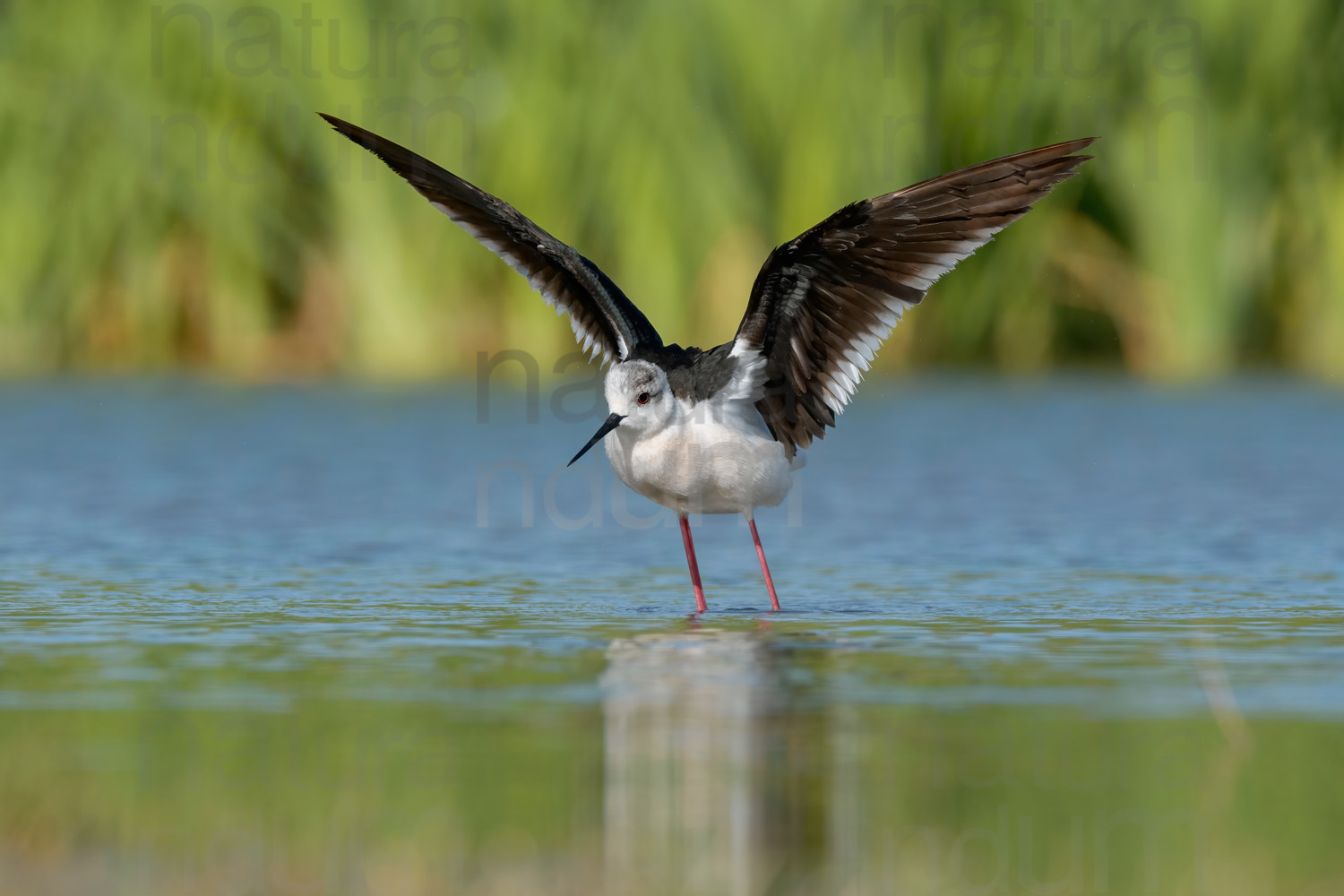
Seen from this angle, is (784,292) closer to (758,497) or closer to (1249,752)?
(758,497)

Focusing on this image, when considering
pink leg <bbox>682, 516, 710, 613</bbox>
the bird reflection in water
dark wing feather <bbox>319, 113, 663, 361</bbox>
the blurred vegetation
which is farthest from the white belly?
the blurred vegetation

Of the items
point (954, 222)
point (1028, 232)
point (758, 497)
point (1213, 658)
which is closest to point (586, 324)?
point (758, 497)

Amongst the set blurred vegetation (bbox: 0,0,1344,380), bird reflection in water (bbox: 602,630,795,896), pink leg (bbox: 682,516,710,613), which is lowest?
bird reflection in water (bbox: 602,630,795,896)

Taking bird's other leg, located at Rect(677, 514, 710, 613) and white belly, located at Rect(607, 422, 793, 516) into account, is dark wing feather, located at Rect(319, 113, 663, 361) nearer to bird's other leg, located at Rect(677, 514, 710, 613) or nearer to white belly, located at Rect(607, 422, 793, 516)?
white belly, located at Rect(607, 422, 793, 516)

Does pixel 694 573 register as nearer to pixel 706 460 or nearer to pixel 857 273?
pixel 706 460

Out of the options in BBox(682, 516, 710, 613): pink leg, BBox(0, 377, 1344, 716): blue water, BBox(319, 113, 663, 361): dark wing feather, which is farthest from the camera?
BBox(319, 113, 663, 361): dark wing feather

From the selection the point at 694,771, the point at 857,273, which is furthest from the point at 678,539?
the point at 694,771

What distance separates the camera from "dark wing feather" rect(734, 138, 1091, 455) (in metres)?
7.76

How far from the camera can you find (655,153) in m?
15.2

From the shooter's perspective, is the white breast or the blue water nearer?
the blue water

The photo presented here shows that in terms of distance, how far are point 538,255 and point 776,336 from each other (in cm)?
124

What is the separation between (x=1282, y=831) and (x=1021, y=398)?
39.1 ft

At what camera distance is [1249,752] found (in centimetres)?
476

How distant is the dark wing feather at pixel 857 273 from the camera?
7.76 m
